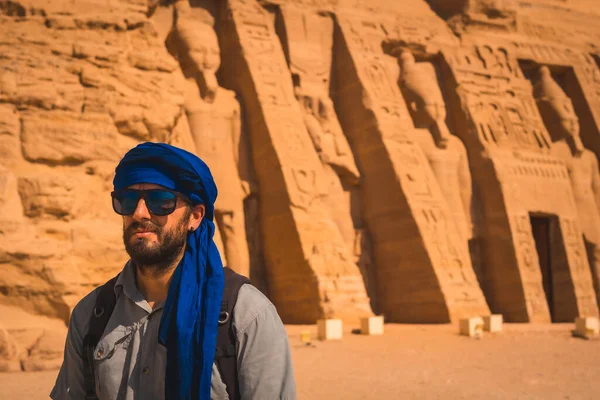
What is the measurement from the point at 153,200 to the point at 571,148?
15105 mm

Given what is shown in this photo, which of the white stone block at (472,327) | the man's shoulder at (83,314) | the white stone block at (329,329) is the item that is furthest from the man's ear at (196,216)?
the white stone block at (472,327)

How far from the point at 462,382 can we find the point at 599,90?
41.0 feet

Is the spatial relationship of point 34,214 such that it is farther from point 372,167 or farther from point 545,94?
point 545,94

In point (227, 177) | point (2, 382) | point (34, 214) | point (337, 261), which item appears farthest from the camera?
point (227, 177)

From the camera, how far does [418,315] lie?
1155 cm

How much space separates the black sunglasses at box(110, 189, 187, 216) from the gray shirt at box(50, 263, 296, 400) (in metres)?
0.21

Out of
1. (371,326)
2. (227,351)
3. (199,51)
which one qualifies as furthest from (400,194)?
(227,351)

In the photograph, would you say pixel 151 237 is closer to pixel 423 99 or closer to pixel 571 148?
pixel 423 99

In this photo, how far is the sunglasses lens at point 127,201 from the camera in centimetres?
200

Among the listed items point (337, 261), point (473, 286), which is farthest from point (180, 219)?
point (473, 286)

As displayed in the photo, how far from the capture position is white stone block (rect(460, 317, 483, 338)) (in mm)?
9555

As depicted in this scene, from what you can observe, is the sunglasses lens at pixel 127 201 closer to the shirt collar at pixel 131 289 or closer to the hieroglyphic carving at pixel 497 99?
the shirt collar at pixel 131 289

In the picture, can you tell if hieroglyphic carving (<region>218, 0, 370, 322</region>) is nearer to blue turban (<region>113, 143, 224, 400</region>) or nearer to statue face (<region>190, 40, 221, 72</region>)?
statue face (<region>190, 40, 221, 72</region>)

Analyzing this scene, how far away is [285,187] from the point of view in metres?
10.9
